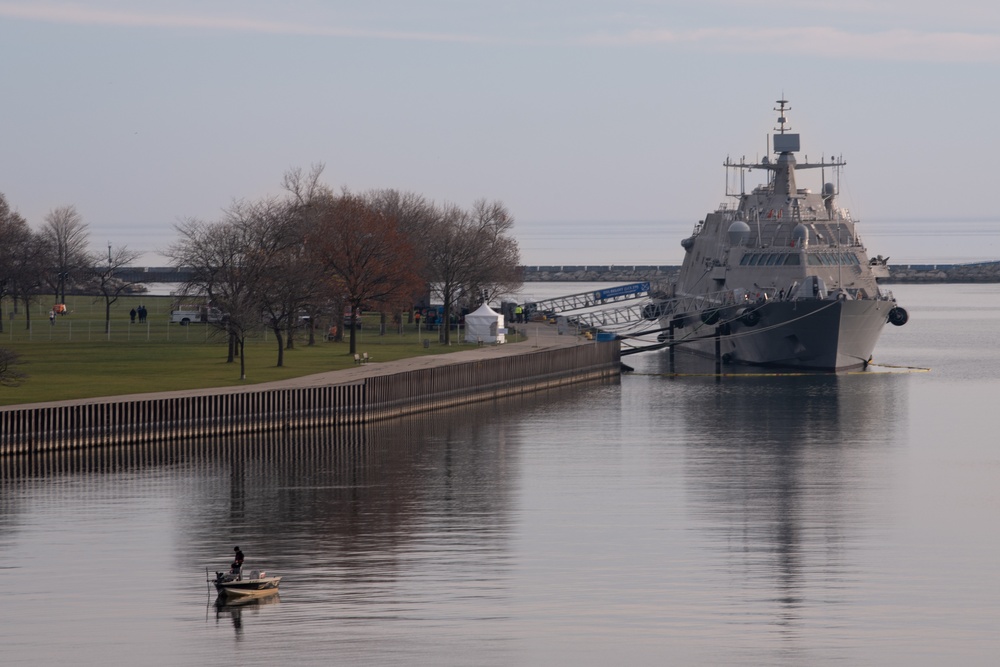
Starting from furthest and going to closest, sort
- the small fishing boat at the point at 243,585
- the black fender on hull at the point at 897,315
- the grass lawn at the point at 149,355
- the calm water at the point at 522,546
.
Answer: the black fender on hull at the point at 897,315, the grass lawn at the point at 149,355, the small fishing boat at the point at 243,585, the calm water at the point at 522,546

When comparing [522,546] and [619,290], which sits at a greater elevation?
[619,290]

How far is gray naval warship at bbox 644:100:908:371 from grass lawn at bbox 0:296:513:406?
56.1 ft

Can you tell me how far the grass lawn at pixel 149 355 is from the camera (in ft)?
202

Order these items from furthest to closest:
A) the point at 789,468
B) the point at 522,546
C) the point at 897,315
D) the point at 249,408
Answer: the point at 897,315, the point at 249,408, the point at 789,468, the point at 522,546

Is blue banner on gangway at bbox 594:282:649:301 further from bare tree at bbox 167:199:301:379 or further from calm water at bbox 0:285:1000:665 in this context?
calm water at bbox 0:285:1000:665

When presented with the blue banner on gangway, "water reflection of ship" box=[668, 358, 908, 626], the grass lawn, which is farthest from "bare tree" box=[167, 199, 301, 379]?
the blue banner on gangway

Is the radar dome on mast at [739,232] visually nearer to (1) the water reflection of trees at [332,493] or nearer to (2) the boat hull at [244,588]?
(1) the water reflection of trees at [332,493]

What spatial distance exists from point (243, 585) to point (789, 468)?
25.8 m

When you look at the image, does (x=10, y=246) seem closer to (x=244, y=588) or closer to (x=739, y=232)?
(x=739, y=232)

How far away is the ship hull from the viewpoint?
86375 mm

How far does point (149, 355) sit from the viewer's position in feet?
253

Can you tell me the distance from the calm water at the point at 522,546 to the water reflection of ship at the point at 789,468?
17 cm

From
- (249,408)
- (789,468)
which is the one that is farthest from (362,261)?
(789,468)

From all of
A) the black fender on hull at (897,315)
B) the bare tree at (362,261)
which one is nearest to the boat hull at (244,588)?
the bare tree at (362,261)
